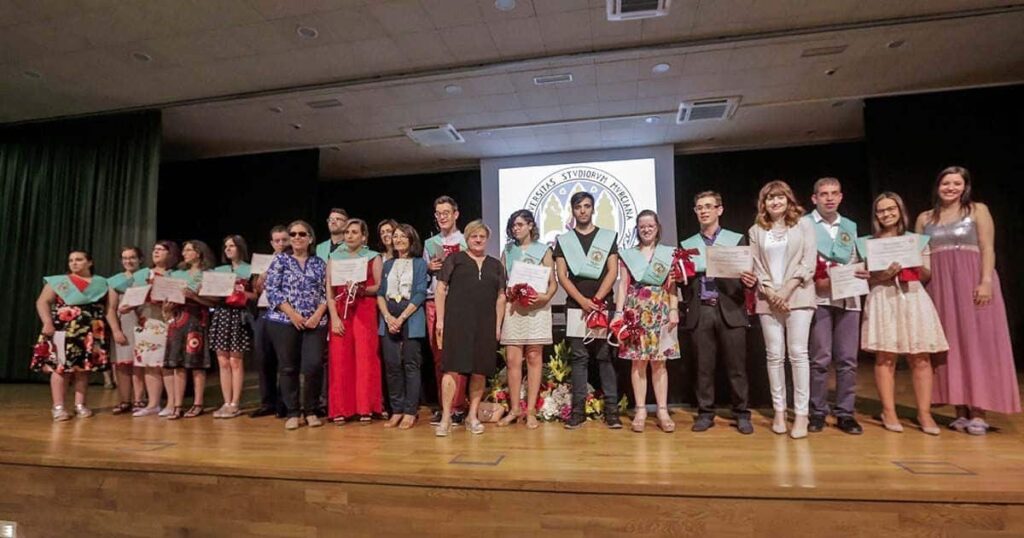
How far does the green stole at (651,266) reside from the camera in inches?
117

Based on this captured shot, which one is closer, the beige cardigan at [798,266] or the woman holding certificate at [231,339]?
the beige cardigan at [798,266]

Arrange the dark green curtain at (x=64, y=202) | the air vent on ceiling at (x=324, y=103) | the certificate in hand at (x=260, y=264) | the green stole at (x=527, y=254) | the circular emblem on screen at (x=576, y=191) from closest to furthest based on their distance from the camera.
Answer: the green stole at (x=527, y=254), the certificate in hand at (x=260, y=264), the air vent on ceiling at (x=324, y=103), the dark green curtain at (x=64, y=202), the circular emblem on screen at (x=576, y=191)

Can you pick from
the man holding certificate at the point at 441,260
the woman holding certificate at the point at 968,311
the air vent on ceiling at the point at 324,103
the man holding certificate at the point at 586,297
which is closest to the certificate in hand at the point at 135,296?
the man holding certificate at the point at 441,260

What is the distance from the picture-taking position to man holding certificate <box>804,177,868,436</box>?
2920 millimetres

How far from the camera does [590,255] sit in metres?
3.08

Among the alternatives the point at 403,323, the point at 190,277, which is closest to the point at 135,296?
the point at 190,277

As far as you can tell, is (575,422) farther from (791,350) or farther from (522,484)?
(791,350)

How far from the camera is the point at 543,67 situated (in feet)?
17.1

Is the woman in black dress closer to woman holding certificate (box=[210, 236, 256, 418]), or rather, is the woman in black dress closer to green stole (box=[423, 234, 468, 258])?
green stole (box=[423, 234, 468, 258])

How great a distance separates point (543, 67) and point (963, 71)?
4.55 m

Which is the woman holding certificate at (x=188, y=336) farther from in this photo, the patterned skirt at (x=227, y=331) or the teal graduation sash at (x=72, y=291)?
the teal graduation sash at (x=72, y=291)

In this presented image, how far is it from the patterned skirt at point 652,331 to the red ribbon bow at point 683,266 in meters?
0.12

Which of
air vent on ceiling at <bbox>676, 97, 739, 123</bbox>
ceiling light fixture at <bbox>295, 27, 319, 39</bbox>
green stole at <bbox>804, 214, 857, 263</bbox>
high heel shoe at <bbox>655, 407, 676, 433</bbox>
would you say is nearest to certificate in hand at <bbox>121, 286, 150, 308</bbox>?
ceiling light fixture at <bbox>295, 27, 319, 39</bbox>

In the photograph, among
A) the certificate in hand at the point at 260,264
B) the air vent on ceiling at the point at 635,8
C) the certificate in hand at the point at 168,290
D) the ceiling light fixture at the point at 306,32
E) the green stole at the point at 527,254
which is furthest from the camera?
the ceiling light fixture at the point at 306,32
